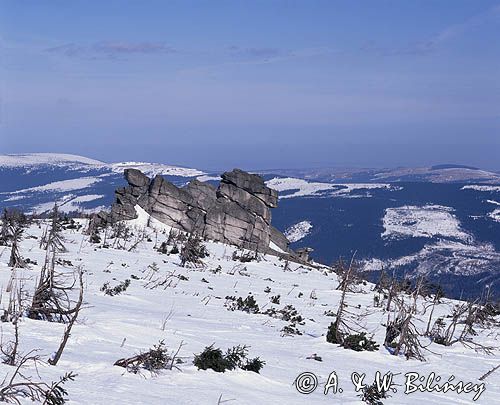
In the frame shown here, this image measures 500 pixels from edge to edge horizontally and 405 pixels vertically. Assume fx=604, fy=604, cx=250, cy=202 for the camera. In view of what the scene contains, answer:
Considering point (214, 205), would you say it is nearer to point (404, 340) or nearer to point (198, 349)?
point (404, 340)

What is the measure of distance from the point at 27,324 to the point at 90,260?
15.5 m

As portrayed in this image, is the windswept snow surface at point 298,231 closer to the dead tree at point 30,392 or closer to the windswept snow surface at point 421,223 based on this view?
the windswept snow surface at point 421,223

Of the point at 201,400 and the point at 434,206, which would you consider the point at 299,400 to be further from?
the point at 434,206

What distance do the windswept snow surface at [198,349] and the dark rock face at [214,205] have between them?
3288 cm

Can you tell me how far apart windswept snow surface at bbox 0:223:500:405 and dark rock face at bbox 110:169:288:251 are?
32.9 metres

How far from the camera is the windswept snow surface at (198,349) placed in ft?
23.4

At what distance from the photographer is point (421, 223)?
16538 cm

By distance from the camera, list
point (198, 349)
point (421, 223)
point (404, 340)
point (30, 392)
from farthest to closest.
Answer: point (421, 223) < point (404, 340) < point (198, 349) < point (30, 392)

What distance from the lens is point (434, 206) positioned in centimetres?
19788

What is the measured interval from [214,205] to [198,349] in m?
48.6

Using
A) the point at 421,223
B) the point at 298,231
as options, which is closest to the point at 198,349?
the point at 298,231

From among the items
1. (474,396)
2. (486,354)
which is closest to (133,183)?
(486,354)

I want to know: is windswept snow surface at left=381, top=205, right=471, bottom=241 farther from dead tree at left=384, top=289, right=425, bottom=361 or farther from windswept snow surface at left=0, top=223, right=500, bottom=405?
dead tree at left=384, top=289, right=425, bottom=361

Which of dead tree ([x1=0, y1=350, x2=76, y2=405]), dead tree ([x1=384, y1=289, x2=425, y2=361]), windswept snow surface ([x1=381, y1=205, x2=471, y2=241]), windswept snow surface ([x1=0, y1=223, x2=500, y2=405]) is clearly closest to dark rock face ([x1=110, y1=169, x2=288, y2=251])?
windswept snow surface ([x1=0, y1=223, x2=500, y2=405])
